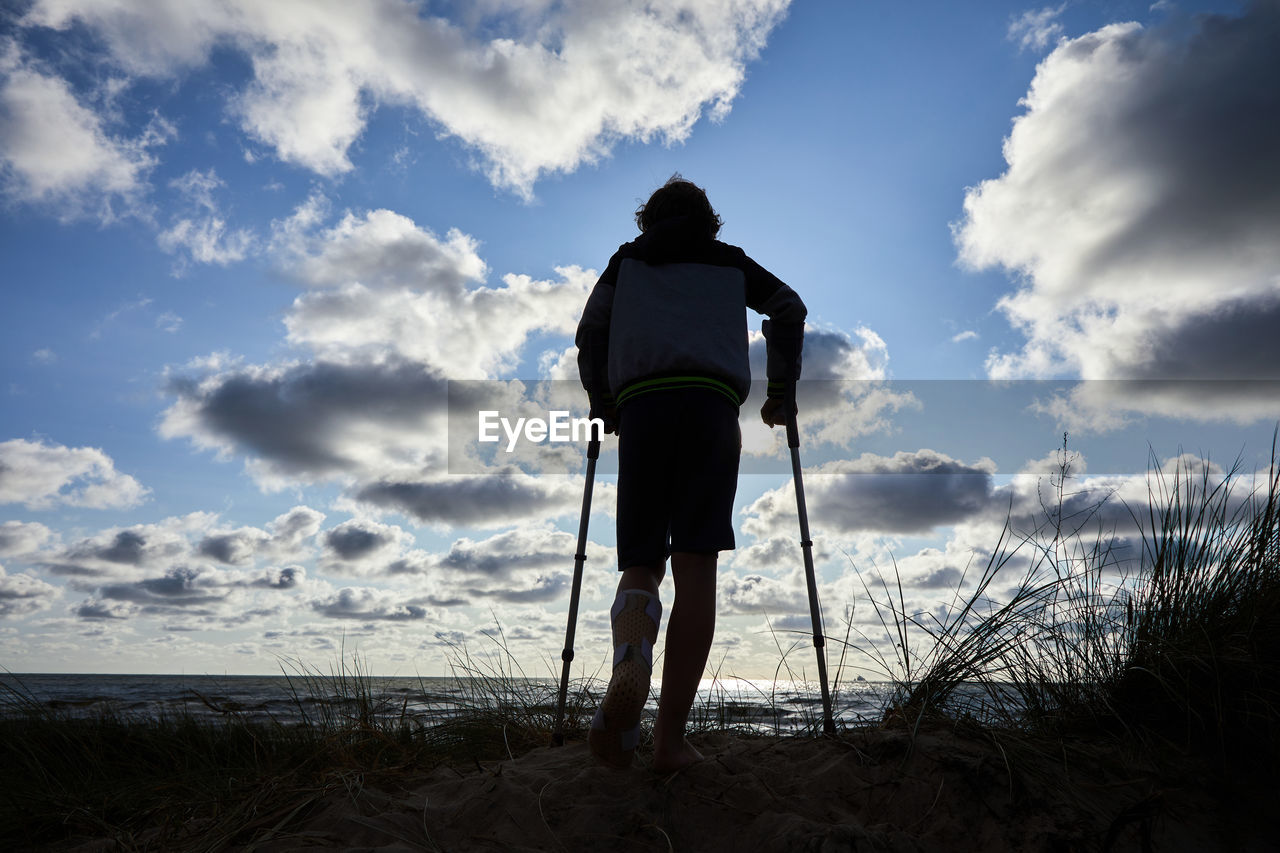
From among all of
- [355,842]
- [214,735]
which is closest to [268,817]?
[355,842]

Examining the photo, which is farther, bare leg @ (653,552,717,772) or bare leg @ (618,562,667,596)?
bare leg @ (618,562,667,596)

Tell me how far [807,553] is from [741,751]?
0.94 m

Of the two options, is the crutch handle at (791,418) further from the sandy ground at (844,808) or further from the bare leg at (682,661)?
the sandy ground at (844,808)

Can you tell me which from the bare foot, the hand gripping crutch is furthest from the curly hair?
the bare foot

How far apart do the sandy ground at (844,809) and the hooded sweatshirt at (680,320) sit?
4.92 feet

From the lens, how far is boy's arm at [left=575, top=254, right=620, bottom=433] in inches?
132

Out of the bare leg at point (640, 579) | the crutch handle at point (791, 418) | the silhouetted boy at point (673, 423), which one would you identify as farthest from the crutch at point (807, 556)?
the bare leg at point (640, 579)

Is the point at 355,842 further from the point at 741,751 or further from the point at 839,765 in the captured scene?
the point at 839,765

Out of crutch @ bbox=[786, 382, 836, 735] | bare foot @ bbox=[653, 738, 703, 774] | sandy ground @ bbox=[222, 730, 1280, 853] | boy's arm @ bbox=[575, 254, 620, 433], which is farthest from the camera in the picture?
boy's arm @ bbox=[575, 254, 620, 433]

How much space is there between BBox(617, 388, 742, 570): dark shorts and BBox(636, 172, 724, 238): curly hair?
101 cm

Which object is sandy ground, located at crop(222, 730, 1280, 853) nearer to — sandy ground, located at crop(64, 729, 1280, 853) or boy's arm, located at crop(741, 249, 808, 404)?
sandy ground, located at crop(64, 729, 1280, 853)

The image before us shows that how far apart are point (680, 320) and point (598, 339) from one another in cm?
54

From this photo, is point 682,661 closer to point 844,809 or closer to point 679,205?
point 844,809

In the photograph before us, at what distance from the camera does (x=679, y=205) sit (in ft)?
11.3
